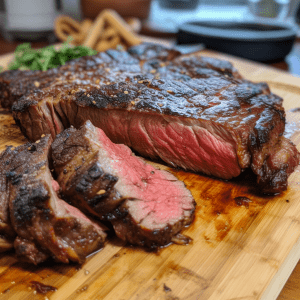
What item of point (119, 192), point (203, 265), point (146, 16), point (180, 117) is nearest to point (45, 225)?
point (119, 192)

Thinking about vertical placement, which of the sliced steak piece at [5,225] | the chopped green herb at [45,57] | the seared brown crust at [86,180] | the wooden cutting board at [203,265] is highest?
the chopped green herb at [45,57]

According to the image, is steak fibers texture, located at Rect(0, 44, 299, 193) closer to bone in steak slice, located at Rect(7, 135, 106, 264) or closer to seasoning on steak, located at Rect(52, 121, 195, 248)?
seasoning on steak, located at Rect(52, 121, 195, 248)

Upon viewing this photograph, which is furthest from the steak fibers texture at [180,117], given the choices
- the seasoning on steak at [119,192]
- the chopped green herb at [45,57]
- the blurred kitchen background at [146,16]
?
the blurred kitchen background at [146,16]

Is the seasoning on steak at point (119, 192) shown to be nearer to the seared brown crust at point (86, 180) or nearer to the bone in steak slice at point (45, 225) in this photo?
the seared brown crust at point (86, 180)

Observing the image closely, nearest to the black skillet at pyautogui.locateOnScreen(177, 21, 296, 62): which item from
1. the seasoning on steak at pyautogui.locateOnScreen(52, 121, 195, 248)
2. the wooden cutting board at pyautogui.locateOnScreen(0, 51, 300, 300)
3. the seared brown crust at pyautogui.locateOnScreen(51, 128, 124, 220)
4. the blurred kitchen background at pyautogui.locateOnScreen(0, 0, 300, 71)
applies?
the blurred kitchen background at pyautogui.locateOnScreen(0, 0, 300, 71)

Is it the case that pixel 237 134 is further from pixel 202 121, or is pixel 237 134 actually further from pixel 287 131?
pixel 287 131

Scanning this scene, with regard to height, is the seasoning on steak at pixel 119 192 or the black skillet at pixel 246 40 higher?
the black skillet at pixel 246 40
